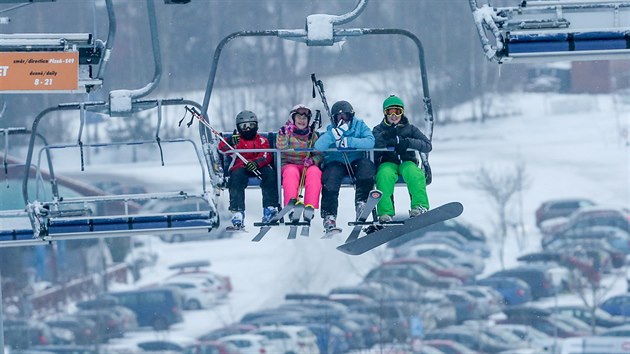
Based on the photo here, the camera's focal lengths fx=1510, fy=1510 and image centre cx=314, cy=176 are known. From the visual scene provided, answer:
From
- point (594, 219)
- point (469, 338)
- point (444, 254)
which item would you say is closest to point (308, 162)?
point (469, 338)

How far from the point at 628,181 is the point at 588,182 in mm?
822

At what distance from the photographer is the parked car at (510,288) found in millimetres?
27578

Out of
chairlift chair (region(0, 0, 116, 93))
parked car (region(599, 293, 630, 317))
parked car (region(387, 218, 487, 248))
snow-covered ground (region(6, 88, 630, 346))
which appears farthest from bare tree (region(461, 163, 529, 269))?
chairlift chair (region(0, 0, 116, 93))

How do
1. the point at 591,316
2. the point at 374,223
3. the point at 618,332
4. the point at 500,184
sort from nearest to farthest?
the point at 374,223
the point at 618,332
the point at 591,316
the point at 500,184

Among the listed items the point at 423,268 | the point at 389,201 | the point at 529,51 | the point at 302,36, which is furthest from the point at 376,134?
Result: the point at 423,268

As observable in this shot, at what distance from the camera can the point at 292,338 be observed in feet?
87.8

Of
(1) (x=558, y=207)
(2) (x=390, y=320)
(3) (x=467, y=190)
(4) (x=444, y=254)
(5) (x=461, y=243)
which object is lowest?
(2) (x=390, y=320)

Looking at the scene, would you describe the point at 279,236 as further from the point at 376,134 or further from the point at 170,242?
the point at 376,134

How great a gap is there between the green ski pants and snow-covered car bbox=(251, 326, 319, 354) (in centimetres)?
1951

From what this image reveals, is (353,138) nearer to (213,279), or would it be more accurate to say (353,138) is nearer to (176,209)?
(176,209)

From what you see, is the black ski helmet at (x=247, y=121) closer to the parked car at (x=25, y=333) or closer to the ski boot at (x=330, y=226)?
the ski boot at (x=330, y=226)

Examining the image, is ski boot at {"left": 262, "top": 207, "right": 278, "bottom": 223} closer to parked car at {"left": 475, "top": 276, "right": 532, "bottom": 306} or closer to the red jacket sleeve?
the red jacket sleeve

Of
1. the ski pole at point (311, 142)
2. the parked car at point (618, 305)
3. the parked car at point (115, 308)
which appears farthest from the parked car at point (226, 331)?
the ski pole at point (311, 142)

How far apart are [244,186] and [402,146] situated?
0.77 metres
